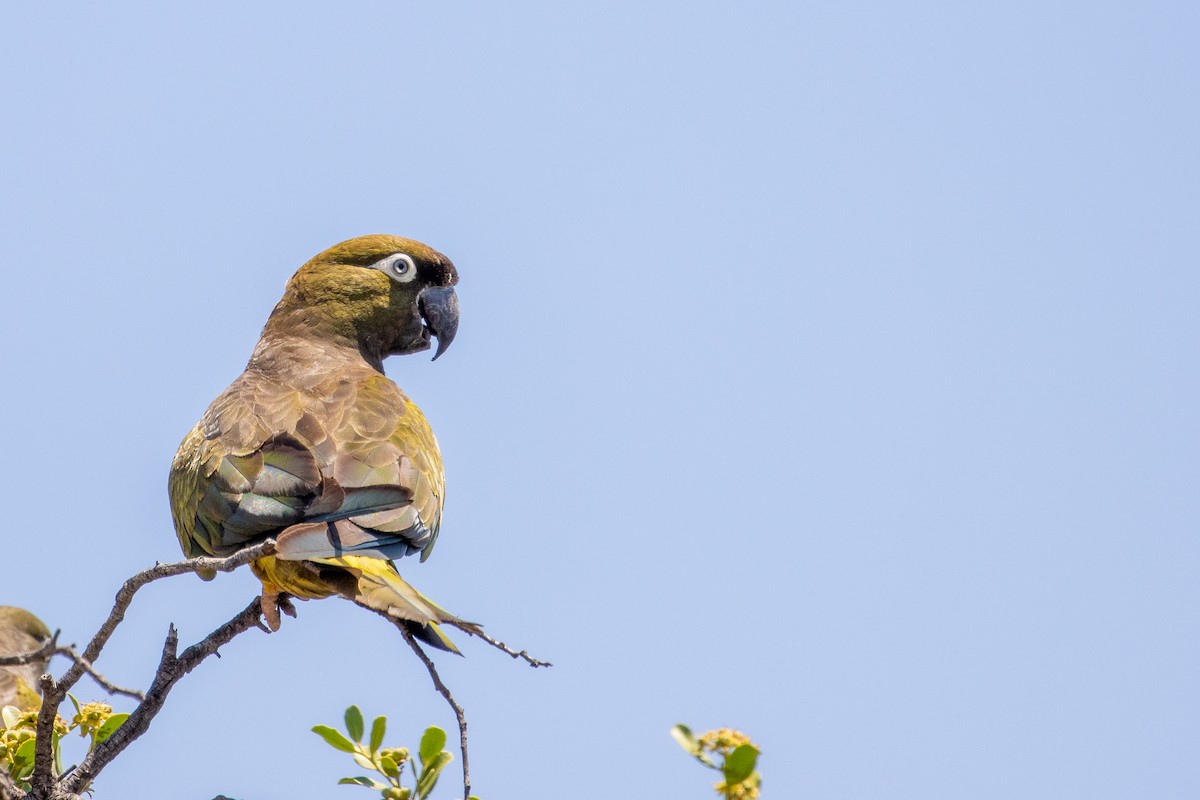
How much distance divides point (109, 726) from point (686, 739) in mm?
2279

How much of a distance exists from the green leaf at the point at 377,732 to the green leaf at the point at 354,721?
1.6 inches

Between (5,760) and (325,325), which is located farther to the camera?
(325,325)

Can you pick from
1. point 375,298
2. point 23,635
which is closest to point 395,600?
point 375,298

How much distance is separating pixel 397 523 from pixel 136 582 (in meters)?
1.57

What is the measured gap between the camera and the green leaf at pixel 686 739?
10.9 feet

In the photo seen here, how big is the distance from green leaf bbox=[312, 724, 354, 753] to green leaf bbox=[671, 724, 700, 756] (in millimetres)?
1255

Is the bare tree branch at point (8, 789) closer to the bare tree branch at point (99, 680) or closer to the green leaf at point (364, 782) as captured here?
the bare tree branch at point (99, 680)

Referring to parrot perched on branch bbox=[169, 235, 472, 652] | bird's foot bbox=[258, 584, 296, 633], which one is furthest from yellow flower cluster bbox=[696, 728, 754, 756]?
bird's foot bbox=[258, 584, 296, 633]

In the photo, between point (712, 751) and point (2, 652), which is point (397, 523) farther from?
point (2, 652)

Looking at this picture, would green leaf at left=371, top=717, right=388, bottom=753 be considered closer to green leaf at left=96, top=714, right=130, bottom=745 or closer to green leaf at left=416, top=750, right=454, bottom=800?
green leaf at left=416, top=750, right=454, bottom=800

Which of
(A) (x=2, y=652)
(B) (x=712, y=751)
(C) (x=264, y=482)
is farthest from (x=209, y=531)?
(A) (x=2, y=652)

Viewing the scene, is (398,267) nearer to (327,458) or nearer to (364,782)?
(327,458)

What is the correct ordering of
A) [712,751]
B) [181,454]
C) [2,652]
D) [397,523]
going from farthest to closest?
[2,652]
[181,454]
[397,523]
[712,751]

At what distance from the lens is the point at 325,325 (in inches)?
305
